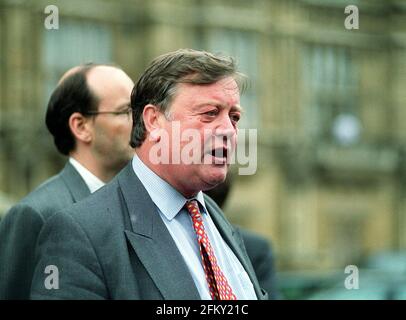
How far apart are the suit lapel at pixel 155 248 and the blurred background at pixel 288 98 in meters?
13.1

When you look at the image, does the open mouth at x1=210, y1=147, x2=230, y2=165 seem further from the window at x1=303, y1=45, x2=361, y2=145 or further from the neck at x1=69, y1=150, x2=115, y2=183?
the window at x1=303, y1=45, x2=361, y2=145

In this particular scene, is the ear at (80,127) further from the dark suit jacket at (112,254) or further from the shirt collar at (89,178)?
the dark suit jacket at (112,254)

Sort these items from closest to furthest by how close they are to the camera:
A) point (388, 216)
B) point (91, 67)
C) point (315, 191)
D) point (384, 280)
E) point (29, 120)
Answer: point (91, 67) < point (384, 280) < point (29, 120) < point (315, 191) < point (388, 216)

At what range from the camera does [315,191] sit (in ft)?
69.1

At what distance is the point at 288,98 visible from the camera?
806 inches

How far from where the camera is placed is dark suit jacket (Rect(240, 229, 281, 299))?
4.54 meters

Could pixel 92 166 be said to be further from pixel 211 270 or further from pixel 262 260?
pixel 211 270

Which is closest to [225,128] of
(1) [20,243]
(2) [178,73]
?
(2) [178,73]

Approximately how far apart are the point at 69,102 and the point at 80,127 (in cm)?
11

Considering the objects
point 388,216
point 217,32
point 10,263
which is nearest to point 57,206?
point 10,263

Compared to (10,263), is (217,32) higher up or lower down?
higher up

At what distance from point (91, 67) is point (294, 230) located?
665 inches

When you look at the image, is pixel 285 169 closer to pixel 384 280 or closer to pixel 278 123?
pixel 278 123
